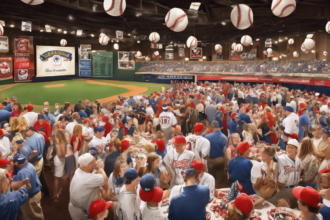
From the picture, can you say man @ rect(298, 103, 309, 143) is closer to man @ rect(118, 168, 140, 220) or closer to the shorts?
man @ rect(118, 168, 140, 220)

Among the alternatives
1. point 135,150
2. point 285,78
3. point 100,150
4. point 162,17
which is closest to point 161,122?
point 135,150

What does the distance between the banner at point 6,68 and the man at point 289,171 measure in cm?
2598

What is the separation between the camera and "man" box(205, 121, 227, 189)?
21.0 feet

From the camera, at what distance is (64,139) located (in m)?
6.21

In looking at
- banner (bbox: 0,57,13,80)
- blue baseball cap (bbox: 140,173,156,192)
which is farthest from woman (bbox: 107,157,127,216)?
banner (bbox: 0,57,13,80)

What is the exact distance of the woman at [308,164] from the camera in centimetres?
485

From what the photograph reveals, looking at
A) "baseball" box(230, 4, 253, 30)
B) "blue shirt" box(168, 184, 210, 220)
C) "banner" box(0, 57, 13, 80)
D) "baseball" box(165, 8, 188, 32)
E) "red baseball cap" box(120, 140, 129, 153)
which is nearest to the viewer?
"blue shirt" box(168, 184, 210, 220)

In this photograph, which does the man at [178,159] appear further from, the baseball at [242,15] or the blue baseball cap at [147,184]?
the baseball at [242,15]

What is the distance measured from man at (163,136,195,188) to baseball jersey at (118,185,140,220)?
1.51 m

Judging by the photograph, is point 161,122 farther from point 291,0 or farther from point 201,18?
point 201,18

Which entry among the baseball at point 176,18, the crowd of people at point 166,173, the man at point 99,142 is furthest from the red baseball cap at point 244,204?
the baseball at point 176,18

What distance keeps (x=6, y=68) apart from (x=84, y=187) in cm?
2536

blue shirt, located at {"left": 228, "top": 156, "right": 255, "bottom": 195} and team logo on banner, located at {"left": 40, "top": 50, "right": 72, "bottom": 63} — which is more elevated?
team logo on banner, located at {"left": 40, "top": 50, "right": 72, "bottom": 63}

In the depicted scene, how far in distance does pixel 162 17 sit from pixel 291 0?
12.5m
